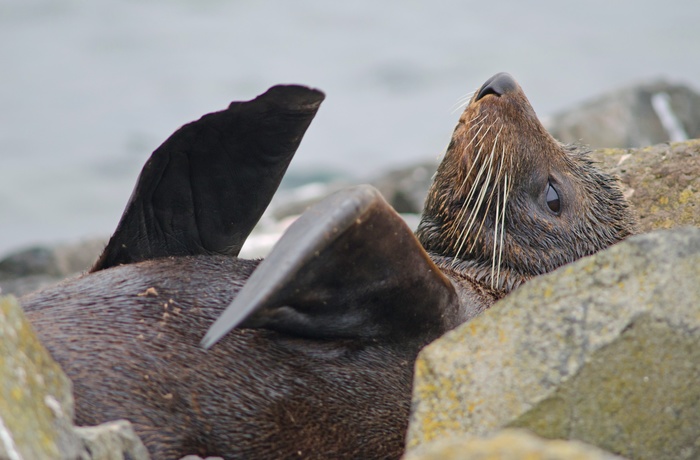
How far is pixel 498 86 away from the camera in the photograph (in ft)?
16.7

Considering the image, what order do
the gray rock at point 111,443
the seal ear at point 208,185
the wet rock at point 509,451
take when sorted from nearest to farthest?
the wet rock at point 509,451 → the gray rock at point 111,443 → the seal ear at point 208,185

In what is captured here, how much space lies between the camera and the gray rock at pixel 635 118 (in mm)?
13281

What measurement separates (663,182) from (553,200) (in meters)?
1.38

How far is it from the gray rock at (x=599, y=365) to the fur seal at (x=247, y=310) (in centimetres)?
67

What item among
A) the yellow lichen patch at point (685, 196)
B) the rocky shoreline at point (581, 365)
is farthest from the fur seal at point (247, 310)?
the yellow lichen patch at point (685, 196)

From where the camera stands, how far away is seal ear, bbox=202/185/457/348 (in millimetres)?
3066

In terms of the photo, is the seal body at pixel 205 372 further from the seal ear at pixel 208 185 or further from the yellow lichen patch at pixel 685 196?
the yellow lichen patch at pixel 685 196

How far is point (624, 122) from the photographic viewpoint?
13.5 meters

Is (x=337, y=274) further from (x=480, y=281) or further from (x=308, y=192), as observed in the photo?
(x=308, y=192)

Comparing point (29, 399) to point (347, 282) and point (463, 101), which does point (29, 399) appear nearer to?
point (347, 282)

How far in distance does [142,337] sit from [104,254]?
793 mm

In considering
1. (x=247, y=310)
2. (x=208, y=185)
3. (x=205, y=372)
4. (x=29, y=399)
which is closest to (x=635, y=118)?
(x=208, y=185)

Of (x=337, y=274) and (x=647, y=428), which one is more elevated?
(x=337, y=274)

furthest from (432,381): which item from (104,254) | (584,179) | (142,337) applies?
(584,179)
